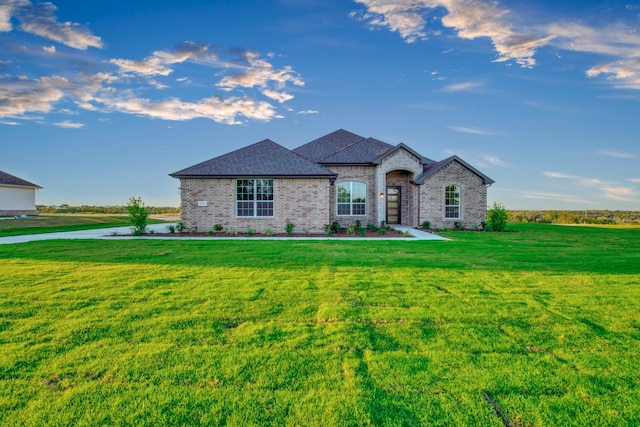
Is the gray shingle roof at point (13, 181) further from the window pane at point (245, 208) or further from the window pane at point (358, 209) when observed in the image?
the window pane at point (358, 209)

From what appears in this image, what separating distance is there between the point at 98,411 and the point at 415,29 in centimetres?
1813

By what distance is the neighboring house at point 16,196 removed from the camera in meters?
30.4

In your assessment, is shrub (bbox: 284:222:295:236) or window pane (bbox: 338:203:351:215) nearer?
shrub (bbox: 284:222:295:236)

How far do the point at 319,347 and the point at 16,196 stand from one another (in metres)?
41.5

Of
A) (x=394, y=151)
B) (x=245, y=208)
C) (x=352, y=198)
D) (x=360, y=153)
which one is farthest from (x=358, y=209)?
(x=245, y=208)

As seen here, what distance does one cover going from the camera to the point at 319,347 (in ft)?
11.3

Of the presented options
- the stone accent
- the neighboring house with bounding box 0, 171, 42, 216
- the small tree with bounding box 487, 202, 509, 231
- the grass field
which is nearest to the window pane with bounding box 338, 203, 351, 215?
the stone accent

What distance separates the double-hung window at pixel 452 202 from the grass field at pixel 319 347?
12.7m

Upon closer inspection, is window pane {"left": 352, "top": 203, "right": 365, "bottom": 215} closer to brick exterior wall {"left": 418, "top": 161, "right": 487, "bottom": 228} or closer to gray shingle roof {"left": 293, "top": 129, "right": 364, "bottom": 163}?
brick exterior wall {"left": 418, "top": 161, "right": 487, "bottom": 228}

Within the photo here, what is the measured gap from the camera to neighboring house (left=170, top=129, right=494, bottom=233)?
1688 cm

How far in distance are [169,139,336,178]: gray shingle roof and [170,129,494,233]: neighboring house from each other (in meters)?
0.04

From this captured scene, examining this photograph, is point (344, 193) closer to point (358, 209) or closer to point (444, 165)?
point (358, 209)

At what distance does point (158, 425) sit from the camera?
2.23m

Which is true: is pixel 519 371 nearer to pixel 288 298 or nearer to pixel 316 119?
pixel 288 298
